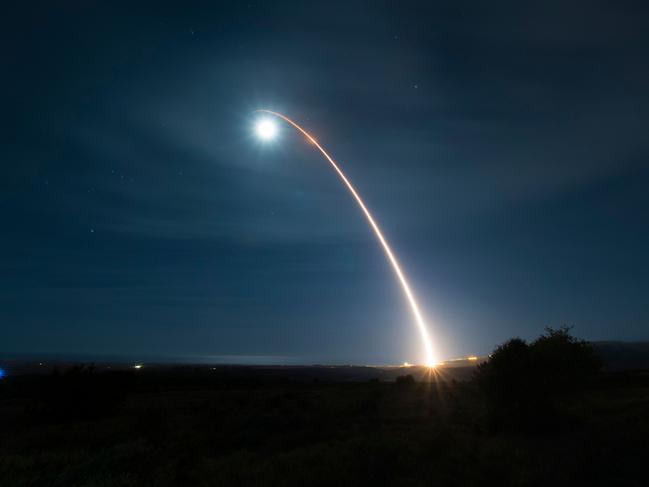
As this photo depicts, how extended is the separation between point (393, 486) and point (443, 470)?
218 cm

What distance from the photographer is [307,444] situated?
22.6m

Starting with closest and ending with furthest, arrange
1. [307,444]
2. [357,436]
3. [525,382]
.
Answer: [307,444] → [357,436] → [525,382]

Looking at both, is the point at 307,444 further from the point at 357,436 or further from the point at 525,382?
the point at 525,382

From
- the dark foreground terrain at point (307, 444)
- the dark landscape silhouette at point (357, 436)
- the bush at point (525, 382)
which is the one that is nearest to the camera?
the dark foreground terrain at point (307, 444)

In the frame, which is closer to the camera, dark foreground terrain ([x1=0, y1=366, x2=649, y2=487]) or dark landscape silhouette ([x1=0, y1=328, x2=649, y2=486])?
dark foreground terrain ([x1=0, y1=366, x2=649, y2=487])

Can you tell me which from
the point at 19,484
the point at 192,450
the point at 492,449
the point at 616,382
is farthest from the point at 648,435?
the point at 616,382

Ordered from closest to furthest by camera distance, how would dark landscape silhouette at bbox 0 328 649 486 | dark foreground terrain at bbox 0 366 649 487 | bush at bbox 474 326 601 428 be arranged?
dark foreground terrain at bbox 0 366 649 487 → dark landscape silhouette at bbox 0 328 649 486 → bush at bbox 474 326 601 428

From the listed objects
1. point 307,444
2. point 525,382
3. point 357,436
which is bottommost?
point 307,444

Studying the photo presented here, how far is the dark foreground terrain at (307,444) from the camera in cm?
1545

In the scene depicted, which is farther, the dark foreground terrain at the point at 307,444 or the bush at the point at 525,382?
the bush at the point at 525,382

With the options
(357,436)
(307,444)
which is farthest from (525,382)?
(307,444)

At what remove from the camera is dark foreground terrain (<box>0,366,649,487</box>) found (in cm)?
1545

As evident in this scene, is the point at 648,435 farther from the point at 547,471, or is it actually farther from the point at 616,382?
the point at 616,382

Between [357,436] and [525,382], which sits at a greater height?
[525,382]
